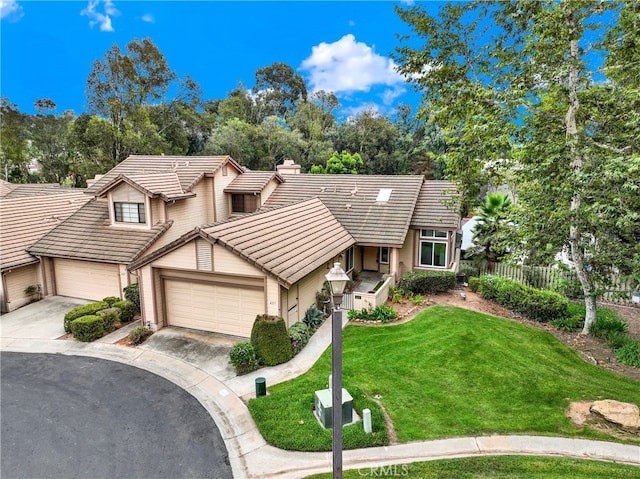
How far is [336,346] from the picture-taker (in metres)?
5.83

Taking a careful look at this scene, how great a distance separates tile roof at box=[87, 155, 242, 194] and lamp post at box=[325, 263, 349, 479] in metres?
15.8

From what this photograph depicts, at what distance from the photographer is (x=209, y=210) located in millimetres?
21828

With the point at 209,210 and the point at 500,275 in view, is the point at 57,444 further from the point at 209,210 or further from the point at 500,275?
the point at 500,275

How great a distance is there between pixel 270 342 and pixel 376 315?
5155mm

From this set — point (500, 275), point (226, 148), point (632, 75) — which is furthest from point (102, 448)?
point (226, 148)

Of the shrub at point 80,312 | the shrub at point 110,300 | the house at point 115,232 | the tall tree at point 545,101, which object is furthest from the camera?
the house at point 115,232

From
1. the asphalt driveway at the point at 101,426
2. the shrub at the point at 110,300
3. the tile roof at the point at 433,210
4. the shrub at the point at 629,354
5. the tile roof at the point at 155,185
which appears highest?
the tile roof at the point at 155,185

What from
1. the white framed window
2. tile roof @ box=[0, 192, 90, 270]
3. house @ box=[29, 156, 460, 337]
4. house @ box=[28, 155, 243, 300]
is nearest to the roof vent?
house @ box=[29, 156, 460, 337]

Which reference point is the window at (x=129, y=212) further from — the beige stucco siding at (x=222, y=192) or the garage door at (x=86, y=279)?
the beige stucco siding at (x=222, y=192)

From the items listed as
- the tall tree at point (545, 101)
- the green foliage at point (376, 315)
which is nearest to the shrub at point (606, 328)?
the tall tree at point (545, 101)

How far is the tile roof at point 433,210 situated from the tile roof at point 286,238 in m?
4.11

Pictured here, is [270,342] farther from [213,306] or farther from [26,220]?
[26,220]

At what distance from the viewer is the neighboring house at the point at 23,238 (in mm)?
16605

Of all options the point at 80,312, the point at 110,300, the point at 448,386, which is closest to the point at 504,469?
the point at 448,386
